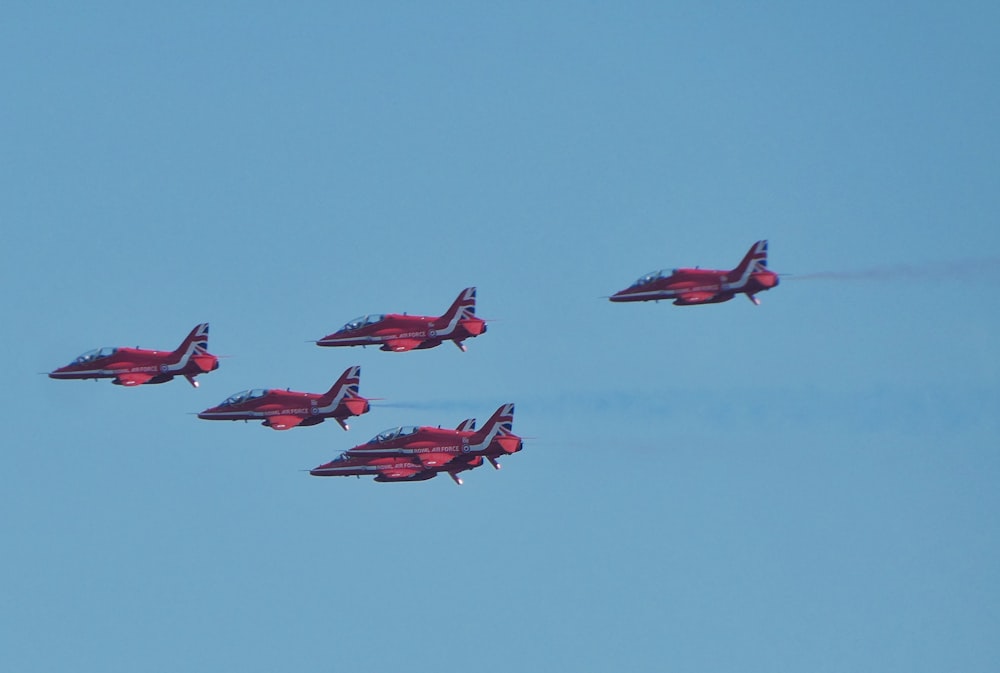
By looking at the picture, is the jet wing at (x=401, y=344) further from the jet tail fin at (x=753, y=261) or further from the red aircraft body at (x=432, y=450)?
the jet tail fin at (x=753, y=261)

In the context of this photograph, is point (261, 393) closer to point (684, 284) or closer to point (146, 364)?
point (146, 364)

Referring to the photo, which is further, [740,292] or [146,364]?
[146,364]

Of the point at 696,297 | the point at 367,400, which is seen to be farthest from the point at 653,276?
the point at 367,400

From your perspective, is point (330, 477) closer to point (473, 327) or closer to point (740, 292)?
point (473, 327)

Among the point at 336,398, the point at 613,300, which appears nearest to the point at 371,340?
the point at 336,398

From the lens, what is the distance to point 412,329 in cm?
15575

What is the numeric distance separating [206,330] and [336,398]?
848cm

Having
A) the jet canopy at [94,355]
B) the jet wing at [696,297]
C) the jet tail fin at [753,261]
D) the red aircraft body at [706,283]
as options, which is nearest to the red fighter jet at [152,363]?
the jet canopy at [94,355]

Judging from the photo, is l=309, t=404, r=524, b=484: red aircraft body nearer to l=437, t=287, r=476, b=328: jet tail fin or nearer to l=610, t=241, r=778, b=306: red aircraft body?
l=437, t=287, r=476, b=328: jet tail fin

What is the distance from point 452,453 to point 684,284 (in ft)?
52.9

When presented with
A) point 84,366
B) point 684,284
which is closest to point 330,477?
point 84,366

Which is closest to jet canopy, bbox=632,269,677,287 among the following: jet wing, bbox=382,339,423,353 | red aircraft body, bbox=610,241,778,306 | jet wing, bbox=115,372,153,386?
red aircraft body, bbox=610,241,778,306

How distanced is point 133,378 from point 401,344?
15.6 metres

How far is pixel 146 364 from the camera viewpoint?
153375 millimetres
